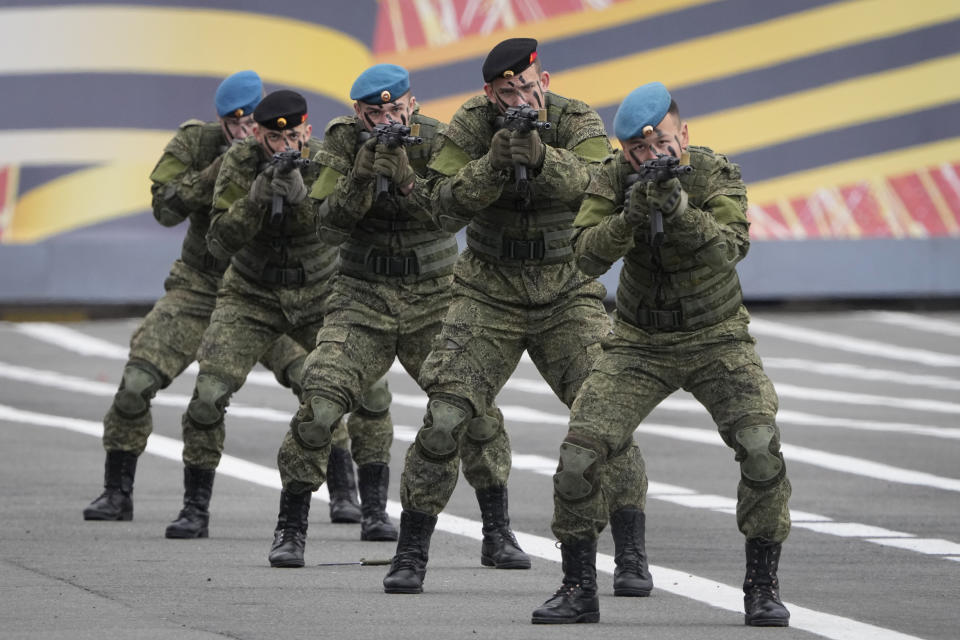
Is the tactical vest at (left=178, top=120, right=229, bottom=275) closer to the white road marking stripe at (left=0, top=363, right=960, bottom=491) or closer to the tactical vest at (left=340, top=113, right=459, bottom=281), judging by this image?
the tactical vest at (left=340, top=113, right=459, bottom=281)

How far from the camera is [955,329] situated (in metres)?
23.4

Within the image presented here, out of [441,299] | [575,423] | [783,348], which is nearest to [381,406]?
[441,299]

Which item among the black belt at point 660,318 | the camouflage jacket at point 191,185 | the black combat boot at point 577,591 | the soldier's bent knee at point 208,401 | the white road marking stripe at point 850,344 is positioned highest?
the white road marking stripe at point 850,344

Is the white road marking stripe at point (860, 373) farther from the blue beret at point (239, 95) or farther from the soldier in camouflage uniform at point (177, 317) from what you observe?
the blue beret at point (239, 95)

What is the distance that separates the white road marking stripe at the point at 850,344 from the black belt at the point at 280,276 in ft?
36.8

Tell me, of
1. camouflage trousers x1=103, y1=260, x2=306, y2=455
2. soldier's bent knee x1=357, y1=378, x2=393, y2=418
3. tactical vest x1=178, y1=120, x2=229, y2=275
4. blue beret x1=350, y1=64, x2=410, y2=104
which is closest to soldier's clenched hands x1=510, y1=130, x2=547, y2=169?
blue beret x1=350, y1=64, x2=410, y2=104

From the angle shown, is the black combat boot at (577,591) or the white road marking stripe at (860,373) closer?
the black combat boot at (577,591)

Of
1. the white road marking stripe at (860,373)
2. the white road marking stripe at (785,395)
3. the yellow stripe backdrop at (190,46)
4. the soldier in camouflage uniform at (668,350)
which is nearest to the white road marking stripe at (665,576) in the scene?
the soldier in camouflage uniform at (668,350)

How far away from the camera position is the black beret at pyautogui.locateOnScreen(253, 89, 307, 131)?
1045 centimetres

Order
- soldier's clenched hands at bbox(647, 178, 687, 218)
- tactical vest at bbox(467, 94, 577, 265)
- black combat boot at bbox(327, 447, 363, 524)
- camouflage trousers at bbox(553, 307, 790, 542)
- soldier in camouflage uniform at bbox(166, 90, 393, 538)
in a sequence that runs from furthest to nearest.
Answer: black combat boot at bbox(327, 447, 363, 524) < soldier in camouflage uniform at bbox(166, 90, 393, 538) < tactical vest at bbox(467, 94, 577, 265) < camouflage trousers at bbox(553, 307, 790, 542) < soldier's clenched hands at bbox(647, 178, 687, 218)

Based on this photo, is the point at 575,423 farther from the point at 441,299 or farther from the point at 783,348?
the point at 783,348

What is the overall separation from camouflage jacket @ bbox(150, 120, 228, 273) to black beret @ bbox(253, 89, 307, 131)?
3.69 ft

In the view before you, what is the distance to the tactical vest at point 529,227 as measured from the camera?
31.0 ft

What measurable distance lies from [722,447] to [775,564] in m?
7.06
